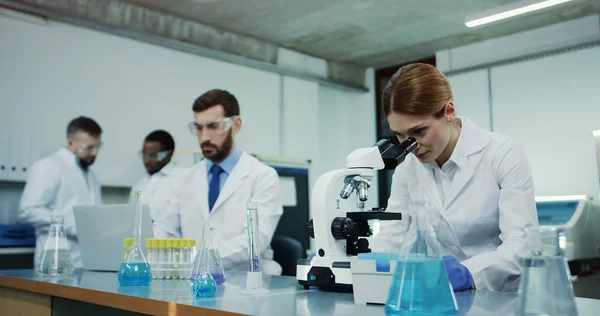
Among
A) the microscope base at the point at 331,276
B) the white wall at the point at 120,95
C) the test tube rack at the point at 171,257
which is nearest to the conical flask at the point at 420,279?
the microscope base at the point at 331,276

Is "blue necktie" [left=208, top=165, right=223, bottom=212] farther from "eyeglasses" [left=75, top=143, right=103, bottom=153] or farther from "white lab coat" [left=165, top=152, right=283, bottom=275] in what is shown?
"eyeglasses" [left=75, top=143, right=103, bottom=153]

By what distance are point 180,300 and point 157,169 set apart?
3.21 metres

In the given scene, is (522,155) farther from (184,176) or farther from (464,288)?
(184,176)

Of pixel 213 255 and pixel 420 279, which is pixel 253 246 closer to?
pixel 213 255

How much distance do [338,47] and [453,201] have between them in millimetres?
4018

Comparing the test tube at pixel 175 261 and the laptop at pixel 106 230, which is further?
the laptop at pixel 106 230

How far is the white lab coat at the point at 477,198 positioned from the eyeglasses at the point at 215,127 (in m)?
0.95

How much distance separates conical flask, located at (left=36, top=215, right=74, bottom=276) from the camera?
1865mm

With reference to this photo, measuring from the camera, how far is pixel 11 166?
148 inches

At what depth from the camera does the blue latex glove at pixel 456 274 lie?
127cm

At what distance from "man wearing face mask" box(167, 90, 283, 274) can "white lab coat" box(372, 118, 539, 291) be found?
72 cm

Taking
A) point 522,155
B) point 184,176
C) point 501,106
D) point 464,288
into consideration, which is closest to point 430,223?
point 464,288

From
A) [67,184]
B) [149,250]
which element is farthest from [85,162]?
[149,250]

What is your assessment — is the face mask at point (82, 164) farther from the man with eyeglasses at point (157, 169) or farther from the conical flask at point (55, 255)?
the conical flask at point (55, 255)
